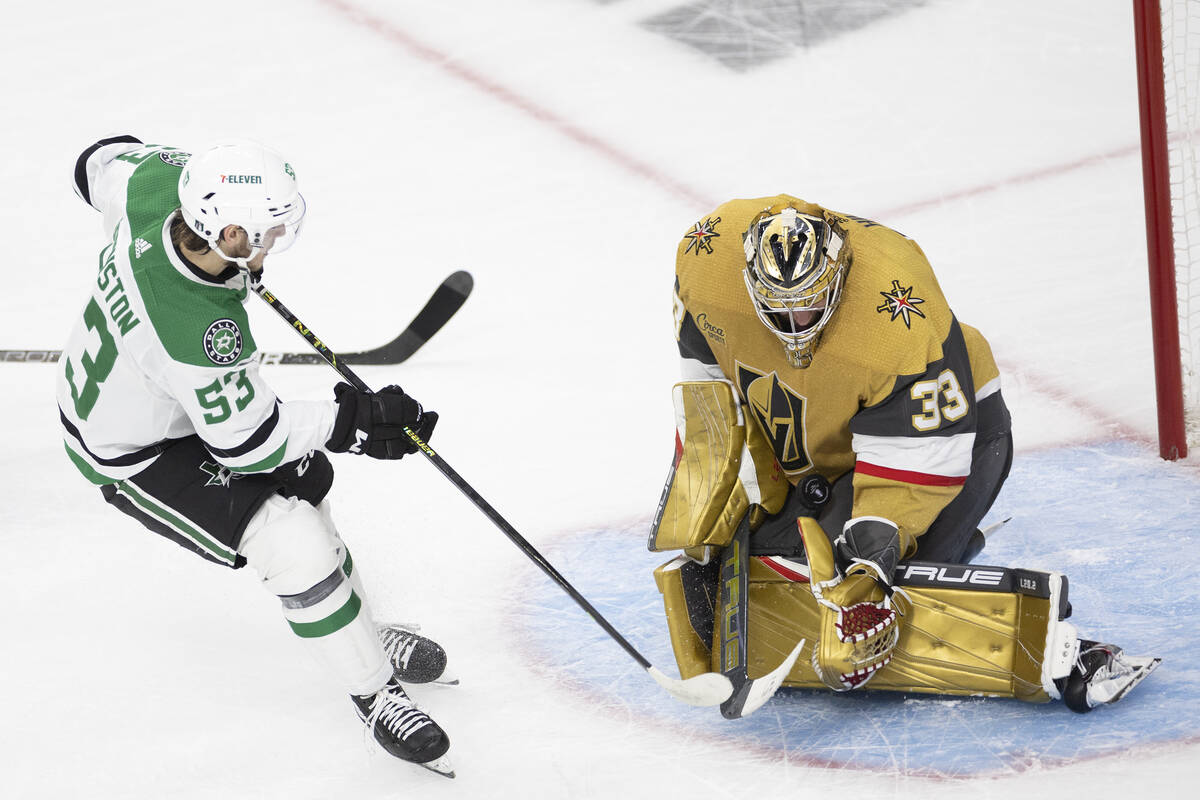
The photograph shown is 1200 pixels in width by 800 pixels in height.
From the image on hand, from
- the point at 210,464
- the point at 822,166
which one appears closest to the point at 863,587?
the point at 210,464

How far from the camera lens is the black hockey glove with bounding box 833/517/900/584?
2.63 m

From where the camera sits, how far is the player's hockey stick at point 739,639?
8.89 ft

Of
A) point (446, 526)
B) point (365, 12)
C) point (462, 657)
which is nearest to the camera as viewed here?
point (462, 657)

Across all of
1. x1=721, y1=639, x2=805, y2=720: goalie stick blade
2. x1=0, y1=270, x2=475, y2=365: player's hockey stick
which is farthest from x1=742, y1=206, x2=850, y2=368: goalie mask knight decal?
x1=0, y1=270, x2=475, y2=365: player's hockey stick

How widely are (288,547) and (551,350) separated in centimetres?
175

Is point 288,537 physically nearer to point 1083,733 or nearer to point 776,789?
point 776,789

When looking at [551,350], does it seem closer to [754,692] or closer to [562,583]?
[562,583]

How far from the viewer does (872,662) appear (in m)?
2.68

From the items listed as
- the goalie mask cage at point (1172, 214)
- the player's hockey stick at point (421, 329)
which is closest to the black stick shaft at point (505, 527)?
the player's hockey stick at point (421, 329)

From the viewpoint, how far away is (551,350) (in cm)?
432

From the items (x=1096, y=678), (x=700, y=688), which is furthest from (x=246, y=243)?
(x=1096, y=678)

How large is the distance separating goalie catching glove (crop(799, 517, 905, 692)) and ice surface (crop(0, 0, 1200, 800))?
0.18 metres

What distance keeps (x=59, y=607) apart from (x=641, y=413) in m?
1.50

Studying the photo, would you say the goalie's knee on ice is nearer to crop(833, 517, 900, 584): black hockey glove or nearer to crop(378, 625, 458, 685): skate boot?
crop(378, 625, 458, 685): skate boot
